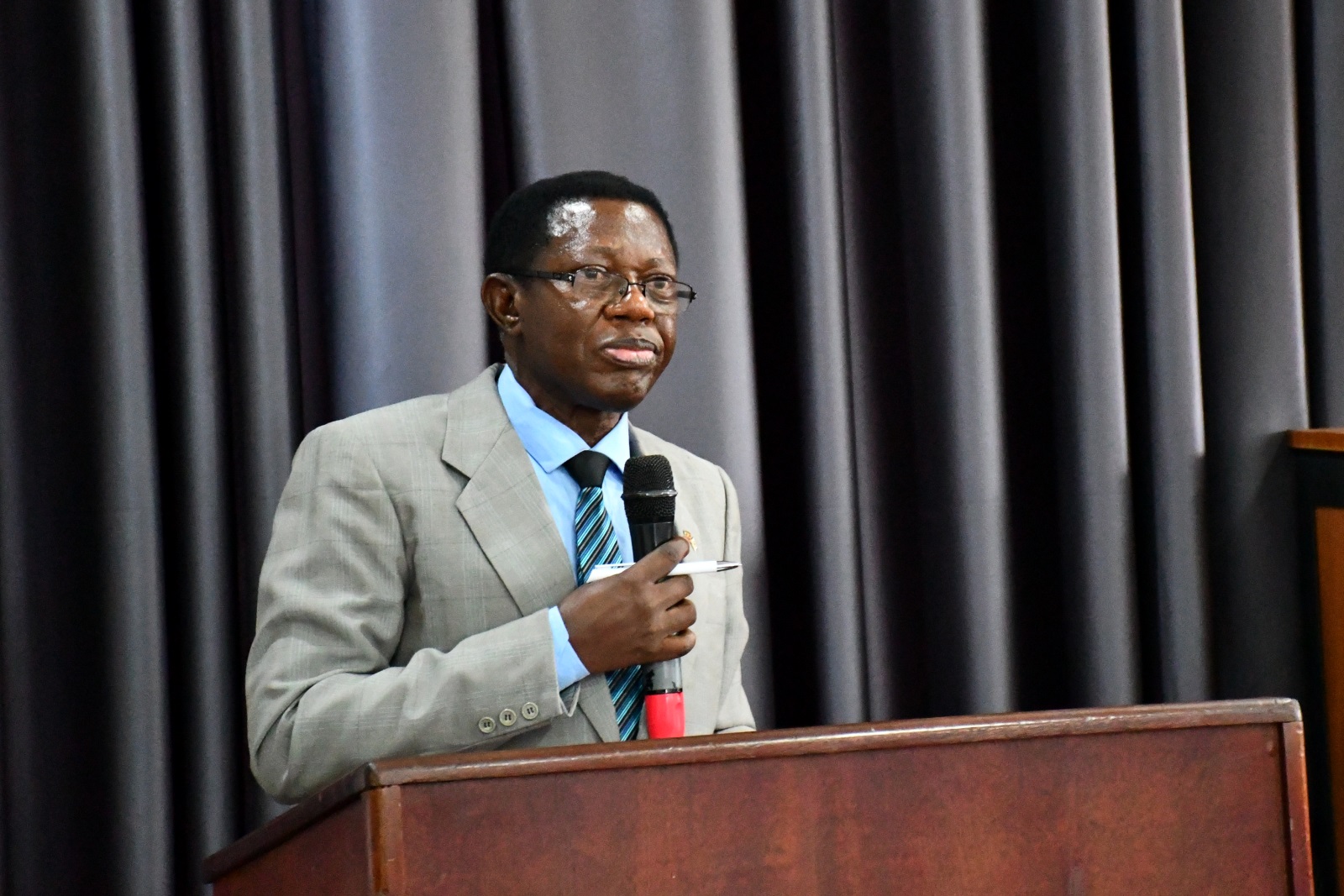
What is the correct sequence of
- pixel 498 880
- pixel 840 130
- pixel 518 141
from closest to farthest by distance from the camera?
pixel 498 880, pixel 518 141, pixel 840 130

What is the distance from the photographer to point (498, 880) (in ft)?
3.58

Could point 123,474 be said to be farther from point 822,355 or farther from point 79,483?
point 822,355

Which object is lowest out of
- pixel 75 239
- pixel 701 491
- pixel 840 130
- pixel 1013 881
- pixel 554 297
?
pixel 1013 881

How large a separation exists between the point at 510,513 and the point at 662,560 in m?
0.33

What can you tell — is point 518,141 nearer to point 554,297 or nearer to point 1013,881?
point 554,297

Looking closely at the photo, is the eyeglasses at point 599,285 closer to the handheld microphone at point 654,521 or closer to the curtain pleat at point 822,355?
the handheld microphone at point 654,521

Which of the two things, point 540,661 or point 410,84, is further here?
point 410,84

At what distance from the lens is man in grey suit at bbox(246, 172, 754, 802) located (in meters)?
1.56

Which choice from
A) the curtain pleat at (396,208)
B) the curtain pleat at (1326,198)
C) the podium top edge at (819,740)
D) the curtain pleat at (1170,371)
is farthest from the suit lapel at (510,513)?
the curtain pleat at (1326,198)

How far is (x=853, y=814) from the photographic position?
3.80ft

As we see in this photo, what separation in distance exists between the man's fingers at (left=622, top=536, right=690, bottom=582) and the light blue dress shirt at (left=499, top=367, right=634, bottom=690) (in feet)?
0.97

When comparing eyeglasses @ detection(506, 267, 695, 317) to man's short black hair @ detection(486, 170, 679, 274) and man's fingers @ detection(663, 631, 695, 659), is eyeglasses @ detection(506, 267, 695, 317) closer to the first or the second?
man's short black hair @ detection(486, 170, 679, 274)

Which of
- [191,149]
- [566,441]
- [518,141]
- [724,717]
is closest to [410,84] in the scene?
[518,141]

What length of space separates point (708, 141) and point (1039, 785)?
140cm
